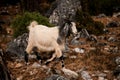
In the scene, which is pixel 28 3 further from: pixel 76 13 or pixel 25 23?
pixel 25 23

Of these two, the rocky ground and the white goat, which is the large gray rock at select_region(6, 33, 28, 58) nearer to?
the rocky ground

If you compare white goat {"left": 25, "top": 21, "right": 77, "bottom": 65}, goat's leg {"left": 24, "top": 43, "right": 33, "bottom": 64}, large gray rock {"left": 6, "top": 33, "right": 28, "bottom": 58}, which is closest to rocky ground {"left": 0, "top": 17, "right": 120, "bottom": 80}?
goat's leg {"left": 24, "top": 43, "right": 33, "bottom": 64}

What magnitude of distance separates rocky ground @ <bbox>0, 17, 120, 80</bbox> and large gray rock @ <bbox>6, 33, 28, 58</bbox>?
37 cm

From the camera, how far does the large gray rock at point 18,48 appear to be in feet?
38.6

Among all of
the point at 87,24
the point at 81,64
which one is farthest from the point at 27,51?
the point at 87,24

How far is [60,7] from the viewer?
1692 centimetres

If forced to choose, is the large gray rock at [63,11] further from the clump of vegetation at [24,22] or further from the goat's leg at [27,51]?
the goat's leg at [27,51]

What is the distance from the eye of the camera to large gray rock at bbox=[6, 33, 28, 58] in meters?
11.8

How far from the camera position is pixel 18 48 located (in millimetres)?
11883

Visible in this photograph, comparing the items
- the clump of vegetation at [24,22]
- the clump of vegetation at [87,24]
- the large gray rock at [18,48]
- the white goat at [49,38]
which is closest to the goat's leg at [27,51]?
the white goat at [49,38]

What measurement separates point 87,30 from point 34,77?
4.94 meters

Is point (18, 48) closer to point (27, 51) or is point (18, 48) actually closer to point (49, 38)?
point (27, 51)

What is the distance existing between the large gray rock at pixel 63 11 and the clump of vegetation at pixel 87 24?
0.35 meters

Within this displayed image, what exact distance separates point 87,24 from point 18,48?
13.2 feet
